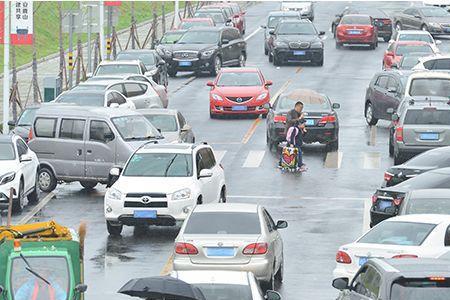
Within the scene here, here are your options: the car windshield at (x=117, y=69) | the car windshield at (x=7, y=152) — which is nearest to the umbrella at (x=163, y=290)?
the car windshield at (x=7, y=152)

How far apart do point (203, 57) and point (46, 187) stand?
2618 centimetres

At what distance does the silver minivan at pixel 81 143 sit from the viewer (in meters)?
36.5

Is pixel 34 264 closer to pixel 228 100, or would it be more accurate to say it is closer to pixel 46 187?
pixel 46 187

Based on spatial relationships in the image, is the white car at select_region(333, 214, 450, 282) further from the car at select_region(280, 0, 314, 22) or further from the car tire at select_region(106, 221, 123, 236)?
the car at select_region(280, 0, 314, 22)

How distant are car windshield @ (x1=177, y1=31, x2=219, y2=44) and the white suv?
102 ft

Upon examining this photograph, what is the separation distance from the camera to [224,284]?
18734mm

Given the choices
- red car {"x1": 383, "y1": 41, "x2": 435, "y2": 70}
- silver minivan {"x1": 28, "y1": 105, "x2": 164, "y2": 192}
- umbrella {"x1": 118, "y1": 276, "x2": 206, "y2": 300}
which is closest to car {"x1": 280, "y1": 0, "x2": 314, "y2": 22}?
red car {"x1": 383, "y1": 41, "x2": 435, "y2": 70}

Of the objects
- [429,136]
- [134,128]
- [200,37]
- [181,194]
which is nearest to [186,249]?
[181,194]

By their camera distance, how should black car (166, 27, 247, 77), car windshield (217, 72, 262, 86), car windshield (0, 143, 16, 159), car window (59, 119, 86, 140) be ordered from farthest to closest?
black car (166, 27, 247, 77) → car windshield (217, 72, 262, 86) → car window (59, 119, 86, 140) → car windshield (0, 143, 16, 159)

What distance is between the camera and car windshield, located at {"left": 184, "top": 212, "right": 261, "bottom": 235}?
24703mm

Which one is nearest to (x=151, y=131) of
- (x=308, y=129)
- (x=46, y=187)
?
(x=46, y=187)

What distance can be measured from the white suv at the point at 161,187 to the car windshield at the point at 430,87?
42.9 ft

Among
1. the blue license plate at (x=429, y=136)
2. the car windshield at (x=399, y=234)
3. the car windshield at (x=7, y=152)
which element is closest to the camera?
the car windshield at (x=399, y=234)

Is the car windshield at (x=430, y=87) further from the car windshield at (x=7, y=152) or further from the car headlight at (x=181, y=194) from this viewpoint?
the car headlight at (x=181, y=194)
